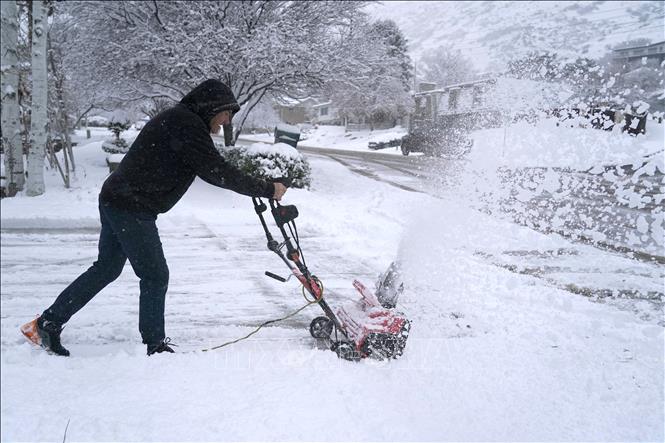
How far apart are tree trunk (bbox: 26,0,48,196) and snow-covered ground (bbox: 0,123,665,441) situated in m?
3.73

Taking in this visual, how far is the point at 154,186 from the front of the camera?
265 cm

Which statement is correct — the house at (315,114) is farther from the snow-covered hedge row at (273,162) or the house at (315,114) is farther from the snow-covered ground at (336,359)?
the snow-covered ground at (336,359)

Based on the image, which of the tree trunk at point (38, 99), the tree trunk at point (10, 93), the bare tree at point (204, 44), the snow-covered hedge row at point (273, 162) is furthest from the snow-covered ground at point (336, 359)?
the bare tree at point (204, 44)

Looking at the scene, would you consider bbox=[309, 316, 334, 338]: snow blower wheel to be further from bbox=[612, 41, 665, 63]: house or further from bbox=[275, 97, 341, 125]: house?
bbox=[275, 97, 341, 125]: house

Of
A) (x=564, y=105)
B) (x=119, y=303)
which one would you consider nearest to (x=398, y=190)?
(x=564, y=105)

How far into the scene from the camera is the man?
261cm

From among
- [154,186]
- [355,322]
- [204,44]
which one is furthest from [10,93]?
[355,322]

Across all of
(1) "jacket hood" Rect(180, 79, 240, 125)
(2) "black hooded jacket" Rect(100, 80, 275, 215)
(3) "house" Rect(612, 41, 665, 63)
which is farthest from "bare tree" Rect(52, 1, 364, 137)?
(2) "black hooded jacket" Rect(100, 80, 275, 215)

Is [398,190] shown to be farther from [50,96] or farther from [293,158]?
[50,96]

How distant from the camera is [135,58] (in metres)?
10.8

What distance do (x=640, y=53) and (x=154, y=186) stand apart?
6.88 meters

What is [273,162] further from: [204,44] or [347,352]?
[347,352]

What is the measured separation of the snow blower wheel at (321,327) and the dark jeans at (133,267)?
1.03 m

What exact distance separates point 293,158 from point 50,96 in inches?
296
